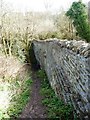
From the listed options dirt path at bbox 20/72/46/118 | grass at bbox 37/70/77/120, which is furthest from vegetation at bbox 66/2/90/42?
grass at bbox 37/70/77/120

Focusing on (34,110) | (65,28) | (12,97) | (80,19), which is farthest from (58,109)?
(65,28)

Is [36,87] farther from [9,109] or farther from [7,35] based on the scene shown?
[7,35]

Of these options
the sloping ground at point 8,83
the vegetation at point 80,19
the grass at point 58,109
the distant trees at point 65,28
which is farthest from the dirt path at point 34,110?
the distant trees at point 65,28

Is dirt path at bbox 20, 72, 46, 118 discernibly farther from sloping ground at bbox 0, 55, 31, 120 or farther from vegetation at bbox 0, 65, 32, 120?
sloping ground at bbox 0, 55, 31, 120

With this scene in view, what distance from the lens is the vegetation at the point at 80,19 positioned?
81.8 feet

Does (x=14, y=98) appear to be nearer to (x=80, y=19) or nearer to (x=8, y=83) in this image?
(x=8, y=83)

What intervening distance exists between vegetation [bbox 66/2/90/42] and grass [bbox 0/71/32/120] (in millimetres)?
10807

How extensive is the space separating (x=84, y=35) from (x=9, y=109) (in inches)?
649

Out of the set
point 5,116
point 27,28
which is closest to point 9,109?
point 5,116

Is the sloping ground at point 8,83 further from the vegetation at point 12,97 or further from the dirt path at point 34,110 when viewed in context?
the dirt path at point 34,110

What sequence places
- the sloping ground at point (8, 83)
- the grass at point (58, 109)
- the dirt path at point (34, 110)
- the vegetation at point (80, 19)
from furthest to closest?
the vegetation at point (80, 19) → the sloping ground at point (8, 83) → the dirt path at point (34, 110) → the grass at point (58, 109)

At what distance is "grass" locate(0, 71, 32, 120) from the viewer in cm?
924

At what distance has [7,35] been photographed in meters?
22.0

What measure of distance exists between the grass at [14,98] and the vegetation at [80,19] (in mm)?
10807
